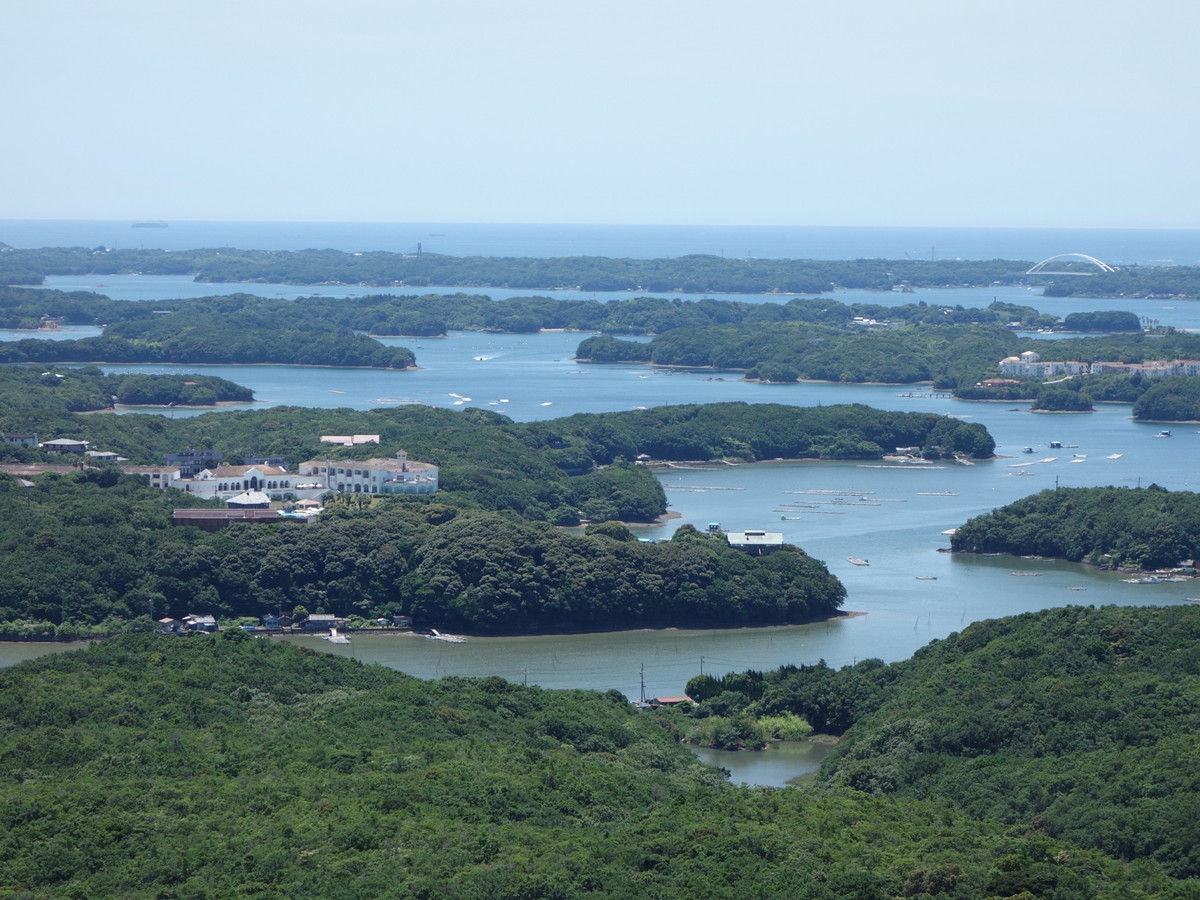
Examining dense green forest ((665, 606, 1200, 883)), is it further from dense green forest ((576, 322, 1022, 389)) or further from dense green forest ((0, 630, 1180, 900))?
dense green forest ((576, 322, 1022, 389))

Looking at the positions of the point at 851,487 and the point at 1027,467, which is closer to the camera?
the point at 851,487

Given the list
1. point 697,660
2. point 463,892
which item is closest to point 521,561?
point 697,660

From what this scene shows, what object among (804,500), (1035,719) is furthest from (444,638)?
(804,500)

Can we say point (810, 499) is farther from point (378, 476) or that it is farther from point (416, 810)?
point (416, 810)

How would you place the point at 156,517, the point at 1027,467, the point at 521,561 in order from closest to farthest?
the point at 521,561
the point at 156,517
the point at 1027,467

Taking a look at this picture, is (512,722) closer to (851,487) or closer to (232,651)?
(232,651)

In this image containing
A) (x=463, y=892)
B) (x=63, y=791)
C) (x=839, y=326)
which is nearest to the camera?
(x=463, y=892)

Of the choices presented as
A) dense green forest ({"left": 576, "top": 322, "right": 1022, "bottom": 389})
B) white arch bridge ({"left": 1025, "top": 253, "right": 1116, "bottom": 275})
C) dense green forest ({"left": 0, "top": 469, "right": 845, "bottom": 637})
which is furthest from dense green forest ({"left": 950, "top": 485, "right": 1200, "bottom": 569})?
white arch bridge ({"left": 1025, "top": 253, "right": 1116, "bottom": 275})
